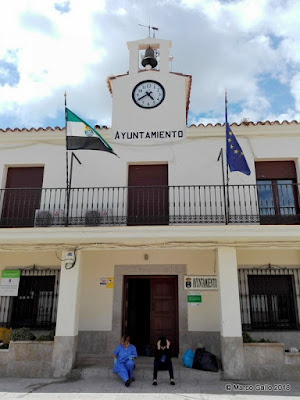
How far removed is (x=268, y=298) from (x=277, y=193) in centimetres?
281

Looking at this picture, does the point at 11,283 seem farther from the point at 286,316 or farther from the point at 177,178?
the point at 286,316

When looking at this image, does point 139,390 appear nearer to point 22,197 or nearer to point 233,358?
point 233,358

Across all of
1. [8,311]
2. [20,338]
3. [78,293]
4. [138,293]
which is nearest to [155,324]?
[138,293]

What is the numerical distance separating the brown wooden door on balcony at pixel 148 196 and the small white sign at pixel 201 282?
1625 mm

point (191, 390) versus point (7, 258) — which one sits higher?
point (7, 258)

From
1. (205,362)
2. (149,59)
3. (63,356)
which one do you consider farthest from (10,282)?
(149,59)

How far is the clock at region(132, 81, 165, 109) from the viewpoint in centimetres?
984

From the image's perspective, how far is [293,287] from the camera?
8.60m

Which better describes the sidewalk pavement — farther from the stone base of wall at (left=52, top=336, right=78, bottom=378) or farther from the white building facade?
the white building facade

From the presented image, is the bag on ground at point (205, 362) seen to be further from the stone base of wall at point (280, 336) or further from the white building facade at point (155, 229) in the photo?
the stone base of wall at point (280, 336)

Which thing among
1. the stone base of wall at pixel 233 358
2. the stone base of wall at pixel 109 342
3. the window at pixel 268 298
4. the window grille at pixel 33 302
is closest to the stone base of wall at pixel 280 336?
the window at pixel 268 298

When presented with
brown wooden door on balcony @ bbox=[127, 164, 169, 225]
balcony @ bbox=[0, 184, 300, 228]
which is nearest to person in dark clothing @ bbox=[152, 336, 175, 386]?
balcony @ bbox=[0, 184, 300, 228]

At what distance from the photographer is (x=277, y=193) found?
901cm

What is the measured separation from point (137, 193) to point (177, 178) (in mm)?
1194
